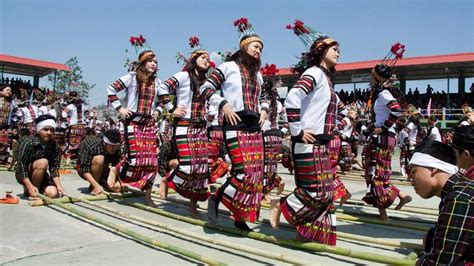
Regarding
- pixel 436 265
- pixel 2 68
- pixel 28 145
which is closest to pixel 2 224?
pixel 28 145

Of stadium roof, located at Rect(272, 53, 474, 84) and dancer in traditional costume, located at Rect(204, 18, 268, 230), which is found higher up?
stadium roof, located at Rect(272, 53, 474, 84)

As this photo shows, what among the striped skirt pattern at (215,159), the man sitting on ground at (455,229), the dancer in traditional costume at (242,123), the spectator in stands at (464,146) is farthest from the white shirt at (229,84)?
the striped skirt pattern at (215,159)

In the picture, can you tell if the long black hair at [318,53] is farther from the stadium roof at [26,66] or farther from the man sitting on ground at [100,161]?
the stadium roof at [26,66]

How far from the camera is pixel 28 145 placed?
216 inches

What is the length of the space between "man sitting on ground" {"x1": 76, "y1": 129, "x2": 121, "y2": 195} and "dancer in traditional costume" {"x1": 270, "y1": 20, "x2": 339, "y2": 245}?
3.33 meters

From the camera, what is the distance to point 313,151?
3.49 m

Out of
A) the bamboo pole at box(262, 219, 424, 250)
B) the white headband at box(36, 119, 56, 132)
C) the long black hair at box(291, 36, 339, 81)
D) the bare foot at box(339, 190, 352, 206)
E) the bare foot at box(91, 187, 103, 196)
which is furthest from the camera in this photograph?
the bare foot at box(91, 187, 103, 196)

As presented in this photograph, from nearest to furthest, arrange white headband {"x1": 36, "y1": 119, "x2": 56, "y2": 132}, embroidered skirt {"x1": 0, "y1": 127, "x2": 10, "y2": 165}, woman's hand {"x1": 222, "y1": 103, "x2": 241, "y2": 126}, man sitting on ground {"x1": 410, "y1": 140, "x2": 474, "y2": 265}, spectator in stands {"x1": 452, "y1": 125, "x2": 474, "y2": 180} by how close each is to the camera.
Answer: man sitting on ground {"x1": 410, "y1": 140, "x2": 474, "y2": 265} < spectator in stands {"x1": 452, "y1": 125, "x2": 474, "y2": 180} < woman's hand {"x1": 222, "y1": 103, "x2": 241, "y2": 126} < white headband {"x1": 36, "y1": 119, "x2": 56, "y2": 132} < embroidered skirt {"x1": 0, "y1": 127, "x2": 10, "y2": 165}

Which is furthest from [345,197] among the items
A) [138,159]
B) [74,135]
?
[74,135]

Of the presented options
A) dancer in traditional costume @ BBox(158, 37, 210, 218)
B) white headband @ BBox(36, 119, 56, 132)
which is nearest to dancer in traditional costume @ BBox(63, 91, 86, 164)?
white headband @ BBox(36, 119, 56, 132)

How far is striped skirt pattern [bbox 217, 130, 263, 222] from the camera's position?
12.9 feet

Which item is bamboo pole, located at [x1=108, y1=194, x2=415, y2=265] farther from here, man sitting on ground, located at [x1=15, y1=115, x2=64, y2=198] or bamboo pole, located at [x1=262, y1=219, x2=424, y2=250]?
man sitting on ground, located at [x1=15, y1=115, x2=64, y2=198]

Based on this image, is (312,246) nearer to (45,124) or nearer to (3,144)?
(45,124)

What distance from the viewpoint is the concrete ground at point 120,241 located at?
10.4 feet
